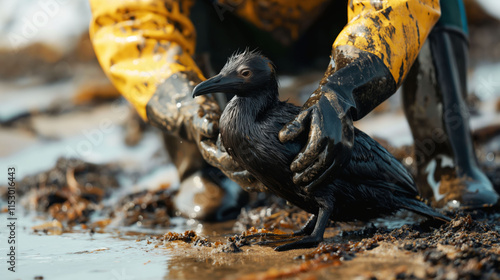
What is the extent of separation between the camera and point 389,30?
2629mm

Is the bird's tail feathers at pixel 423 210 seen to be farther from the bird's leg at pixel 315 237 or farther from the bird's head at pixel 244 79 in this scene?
the bird's head at pixel 244 79

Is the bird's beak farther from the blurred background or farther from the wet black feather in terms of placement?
the blurred background

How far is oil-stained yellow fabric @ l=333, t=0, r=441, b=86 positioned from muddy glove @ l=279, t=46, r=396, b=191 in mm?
116

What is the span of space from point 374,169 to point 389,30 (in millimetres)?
748

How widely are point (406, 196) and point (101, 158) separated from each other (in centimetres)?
539

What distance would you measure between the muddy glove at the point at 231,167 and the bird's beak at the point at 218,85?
383 millimetres

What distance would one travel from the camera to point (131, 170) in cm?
649

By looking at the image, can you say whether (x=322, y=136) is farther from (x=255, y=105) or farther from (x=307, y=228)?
(x=307, y=228)

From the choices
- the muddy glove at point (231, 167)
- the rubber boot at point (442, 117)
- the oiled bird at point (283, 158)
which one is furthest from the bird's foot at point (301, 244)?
the rubber boot at point (442, 117)

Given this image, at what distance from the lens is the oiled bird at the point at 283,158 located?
7.69 feet

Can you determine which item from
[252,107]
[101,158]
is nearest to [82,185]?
[101,158]

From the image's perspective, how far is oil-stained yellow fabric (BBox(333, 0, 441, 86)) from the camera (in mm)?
2576

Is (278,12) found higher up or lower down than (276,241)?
higher up

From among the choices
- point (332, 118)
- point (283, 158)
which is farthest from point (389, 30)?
point (283, 158)
